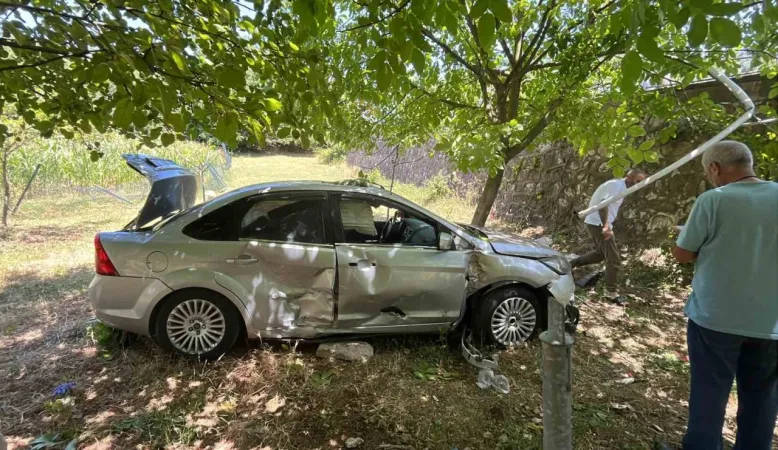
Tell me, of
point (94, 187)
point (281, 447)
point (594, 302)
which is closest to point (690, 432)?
point (281, 447)

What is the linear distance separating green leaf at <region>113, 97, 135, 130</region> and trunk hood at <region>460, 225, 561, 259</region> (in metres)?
3.12

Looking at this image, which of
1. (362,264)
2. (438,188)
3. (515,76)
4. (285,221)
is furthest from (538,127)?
(438,188)

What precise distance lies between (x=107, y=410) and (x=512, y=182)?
31.4ft

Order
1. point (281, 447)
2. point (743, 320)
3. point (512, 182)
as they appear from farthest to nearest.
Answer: point (512, 182) < point (281, 447) < point (743, 320)

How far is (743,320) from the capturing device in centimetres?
231

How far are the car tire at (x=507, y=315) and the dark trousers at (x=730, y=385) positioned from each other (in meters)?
1.64

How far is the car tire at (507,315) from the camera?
4051 millimetres

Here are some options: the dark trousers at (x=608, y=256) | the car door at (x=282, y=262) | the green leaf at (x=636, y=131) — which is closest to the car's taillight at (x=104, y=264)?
the car door at (x=282, y=262)

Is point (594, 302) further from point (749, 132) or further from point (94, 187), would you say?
point (94, 187)

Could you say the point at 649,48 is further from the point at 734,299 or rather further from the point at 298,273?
the point at 298,273

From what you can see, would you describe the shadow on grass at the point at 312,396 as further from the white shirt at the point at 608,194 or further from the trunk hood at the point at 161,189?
the white shirt at the point at 608,194

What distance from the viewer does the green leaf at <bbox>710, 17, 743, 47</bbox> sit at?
1.30 meters

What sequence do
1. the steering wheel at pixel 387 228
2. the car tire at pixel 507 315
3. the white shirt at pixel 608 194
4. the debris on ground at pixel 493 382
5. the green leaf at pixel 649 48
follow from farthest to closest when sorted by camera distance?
the white shirt at pixel 608 194 → the steering wheel at pixel 387 228 → the car tire at pixel 507 315 → the debris on ground at pixel 493 382 → the green leaf at pixel 649 48

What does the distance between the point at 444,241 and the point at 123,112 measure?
2.66m
